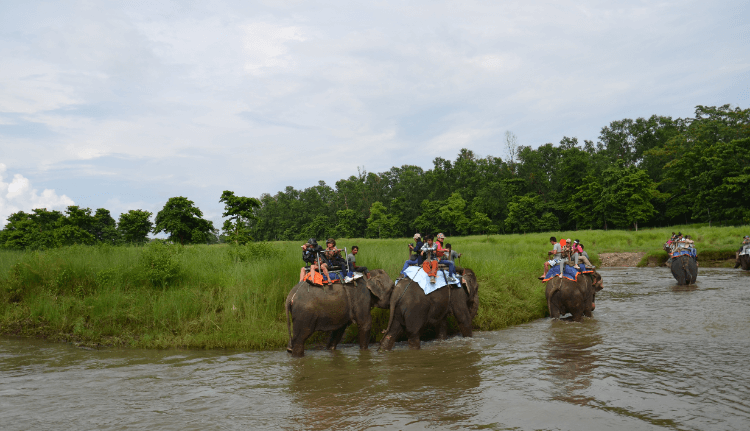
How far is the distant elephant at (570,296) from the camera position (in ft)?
39.8

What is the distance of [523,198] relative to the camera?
6309 cm

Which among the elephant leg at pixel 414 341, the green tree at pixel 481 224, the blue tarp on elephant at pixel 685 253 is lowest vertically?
the elephant leg at pixel 414 341

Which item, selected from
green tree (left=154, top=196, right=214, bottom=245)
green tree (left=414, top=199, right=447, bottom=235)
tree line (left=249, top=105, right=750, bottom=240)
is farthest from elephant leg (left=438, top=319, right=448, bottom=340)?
green tree (left=414, top=199, right=447, bottom=235)

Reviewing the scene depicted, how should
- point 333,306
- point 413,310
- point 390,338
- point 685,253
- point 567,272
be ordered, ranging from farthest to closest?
point 685,253, point 567,272, point 390,338, point 413,310, point 333,306

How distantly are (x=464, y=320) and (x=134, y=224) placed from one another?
34410 millimetres

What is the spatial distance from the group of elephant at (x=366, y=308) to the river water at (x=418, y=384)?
0.40 meters

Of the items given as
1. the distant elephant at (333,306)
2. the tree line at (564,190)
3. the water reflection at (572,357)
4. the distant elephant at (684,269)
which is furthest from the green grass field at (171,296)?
the tree line at (564,190)

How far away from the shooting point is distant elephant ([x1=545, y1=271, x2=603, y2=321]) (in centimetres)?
1213

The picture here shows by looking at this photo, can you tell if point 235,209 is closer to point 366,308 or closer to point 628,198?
point 366,308

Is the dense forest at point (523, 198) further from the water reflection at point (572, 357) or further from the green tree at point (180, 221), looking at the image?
the water reflection at point (572, 357)

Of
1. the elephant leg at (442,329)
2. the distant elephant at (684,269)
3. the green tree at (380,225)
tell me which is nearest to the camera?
the elephant leg at (442,329)

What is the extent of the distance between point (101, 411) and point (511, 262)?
48.8 feet

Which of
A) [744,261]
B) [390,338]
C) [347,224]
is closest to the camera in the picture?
[390,338]

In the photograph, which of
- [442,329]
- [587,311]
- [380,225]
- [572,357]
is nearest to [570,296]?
[587,311]
